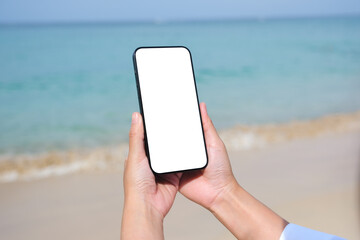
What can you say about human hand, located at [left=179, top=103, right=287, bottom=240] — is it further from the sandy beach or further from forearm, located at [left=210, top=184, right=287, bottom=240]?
the sandy beach

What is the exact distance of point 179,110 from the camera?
115 cm

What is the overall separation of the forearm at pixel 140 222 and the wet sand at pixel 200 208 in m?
1.18

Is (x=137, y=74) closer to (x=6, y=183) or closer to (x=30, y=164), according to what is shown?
(x=6, y=183)

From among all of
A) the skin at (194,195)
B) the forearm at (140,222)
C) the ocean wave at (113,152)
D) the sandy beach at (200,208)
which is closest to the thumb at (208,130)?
the skin at (194,195)

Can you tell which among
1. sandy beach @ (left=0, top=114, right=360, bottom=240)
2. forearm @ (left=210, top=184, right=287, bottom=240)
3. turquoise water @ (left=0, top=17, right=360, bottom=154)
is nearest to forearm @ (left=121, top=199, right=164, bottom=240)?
forearm @ (left=210, top=184, right=287, bottom=240)

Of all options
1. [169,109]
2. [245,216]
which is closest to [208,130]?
[169,109]

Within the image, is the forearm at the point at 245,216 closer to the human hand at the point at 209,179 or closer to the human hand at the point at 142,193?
the human hand at the point at 209,179

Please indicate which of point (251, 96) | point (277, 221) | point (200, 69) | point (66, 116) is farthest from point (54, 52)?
point (277, 221)

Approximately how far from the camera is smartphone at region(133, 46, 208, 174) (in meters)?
1.11

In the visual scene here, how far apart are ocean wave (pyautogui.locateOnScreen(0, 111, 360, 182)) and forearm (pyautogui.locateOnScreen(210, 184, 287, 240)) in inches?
83.6

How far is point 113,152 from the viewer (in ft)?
12.4

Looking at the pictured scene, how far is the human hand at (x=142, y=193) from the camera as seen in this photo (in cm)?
97

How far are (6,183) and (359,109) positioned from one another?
4999 millimetres

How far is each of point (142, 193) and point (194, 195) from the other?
0.68 feet
